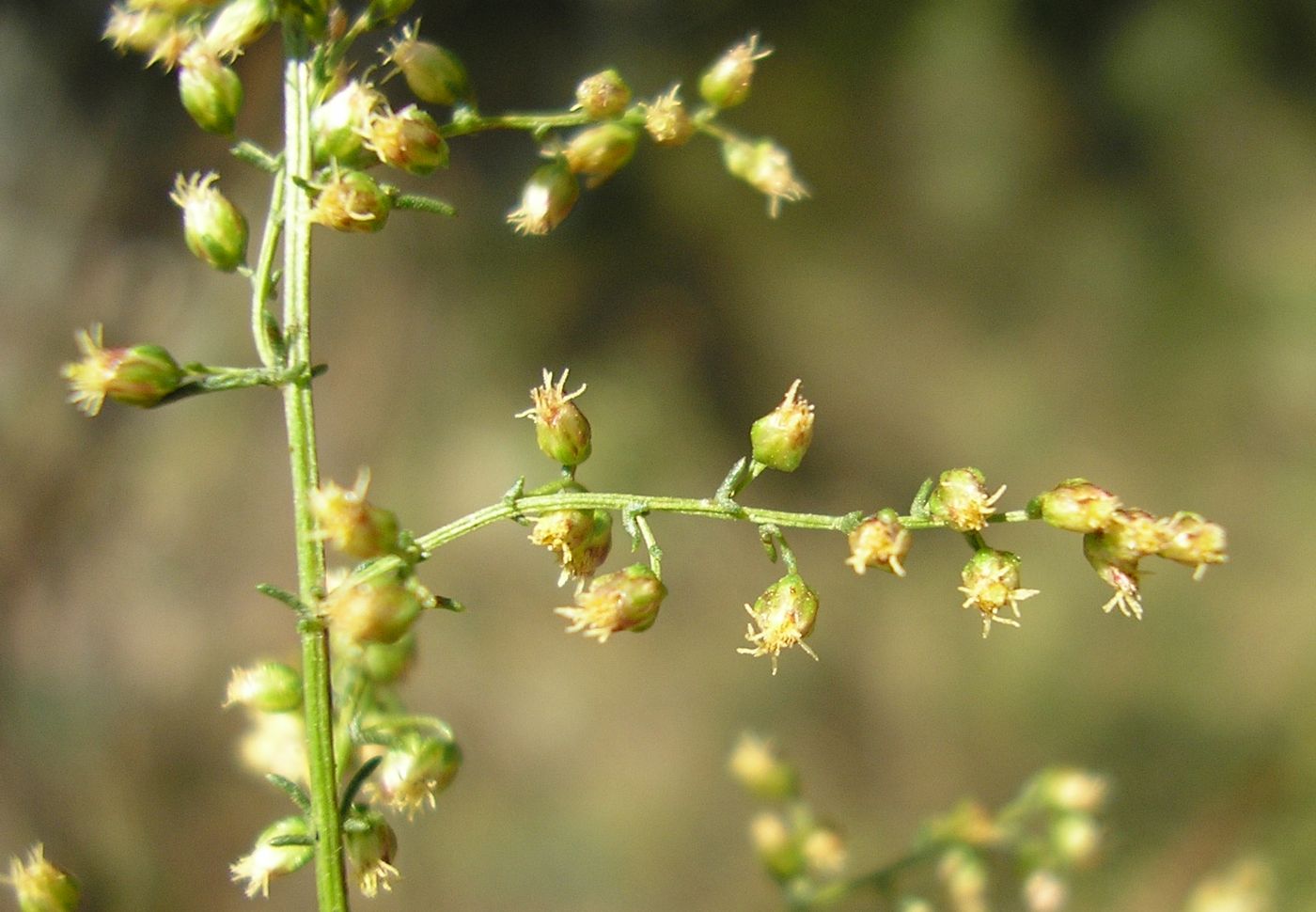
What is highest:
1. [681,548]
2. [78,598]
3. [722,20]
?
[722,20]

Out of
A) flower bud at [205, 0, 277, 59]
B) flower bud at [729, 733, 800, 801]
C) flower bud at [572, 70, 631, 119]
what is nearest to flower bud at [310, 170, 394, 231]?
flower bud at [205, 0, 277, 59]

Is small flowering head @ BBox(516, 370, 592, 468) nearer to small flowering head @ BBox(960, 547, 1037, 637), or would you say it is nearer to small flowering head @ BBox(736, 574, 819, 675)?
small flowering head @ BBox(736, 574, 819, 675)

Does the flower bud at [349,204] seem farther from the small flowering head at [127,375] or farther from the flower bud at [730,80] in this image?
the flower bud at [730,80]

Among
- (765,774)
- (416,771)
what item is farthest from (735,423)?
(416,771)

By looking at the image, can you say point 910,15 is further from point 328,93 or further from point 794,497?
point 328,93

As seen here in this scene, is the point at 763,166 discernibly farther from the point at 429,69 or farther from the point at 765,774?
the point at 765,774

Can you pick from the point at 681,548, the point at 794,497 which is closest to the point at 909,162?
the point at 794,497

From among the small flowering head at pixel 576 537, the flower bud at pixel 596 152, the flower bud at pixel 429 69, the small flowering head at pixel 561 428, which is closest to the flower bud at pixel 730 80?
the flower bud at pixel 596 152
